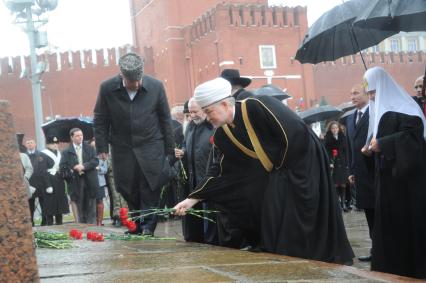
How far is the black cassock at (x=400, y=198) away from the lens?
5219mm

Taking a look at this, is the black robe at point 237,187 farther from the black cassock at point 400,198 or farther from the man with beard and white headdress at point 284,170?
the black cassock at point 400,198

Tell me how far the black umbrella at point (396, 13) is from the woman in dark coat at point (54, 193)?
699 cm

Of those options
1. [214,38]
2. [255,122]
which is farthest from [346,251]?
[214,38]

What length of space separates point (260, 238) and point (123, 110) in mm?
1828

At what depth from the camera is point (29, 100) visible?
143 ft

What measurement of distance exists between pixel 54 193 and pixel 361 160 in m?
6.52

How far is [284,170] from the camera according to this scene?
4.87 metres

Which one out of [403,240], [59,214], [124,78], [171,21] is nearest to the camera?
[403,240]

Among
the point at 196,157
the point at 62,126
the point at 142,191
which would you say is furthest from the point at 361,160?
the point at 62,126

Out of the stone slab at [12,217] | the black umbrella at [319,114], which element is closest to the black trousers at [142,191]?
the stone slab at [12,217]

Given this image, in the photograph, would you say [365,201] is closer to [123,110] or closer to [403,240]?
[403,240]

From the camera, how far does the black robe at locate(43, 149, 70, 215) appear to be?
39.7 ft

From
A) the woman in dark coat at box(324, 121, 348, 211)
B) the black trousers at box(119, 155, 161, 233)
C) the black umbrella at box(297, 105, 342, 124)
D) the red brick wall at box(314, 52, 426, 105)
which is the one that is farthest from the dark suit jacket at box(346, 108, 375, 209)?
the red brick wall at box(314, 52, 426, 105)

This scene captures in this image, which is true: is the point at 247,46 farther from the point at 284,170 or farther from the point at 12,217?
the point at 12,217
